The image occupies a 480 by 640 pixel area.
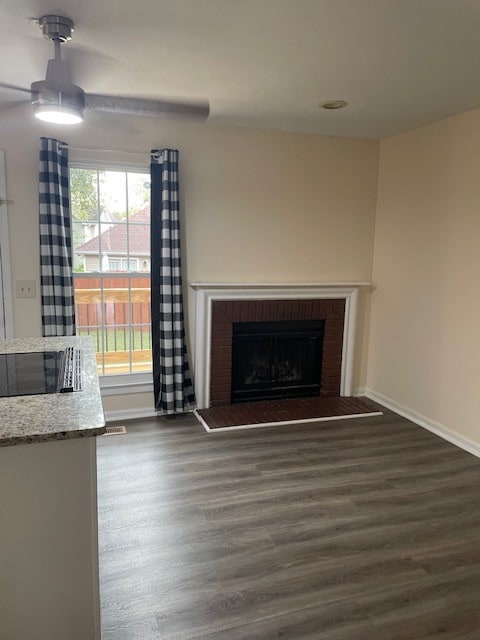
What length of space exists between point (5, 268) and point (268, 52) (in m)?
2.42

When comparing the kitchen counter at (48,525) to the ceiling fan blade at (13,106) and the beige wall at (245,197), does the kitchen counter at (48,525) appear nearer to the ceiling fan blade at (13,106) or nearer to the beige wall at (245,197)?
the beige wall at (245,197)

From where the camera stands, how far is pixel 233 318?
4199mm

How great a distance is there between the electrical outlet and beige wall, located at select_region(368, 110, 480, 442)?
3.11 metres

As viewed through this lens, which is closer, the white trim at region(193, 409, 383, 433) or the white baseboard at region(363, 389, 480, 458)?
the white baseboard at region(363, 389, 480, 458)

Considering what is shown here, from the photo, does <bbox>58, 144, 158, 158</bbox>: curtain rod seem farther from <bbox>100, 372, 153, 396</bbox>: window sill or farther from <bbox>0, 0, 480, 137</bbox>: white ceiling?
<bbox>100, 372, 153, 396</bbox>: window sill

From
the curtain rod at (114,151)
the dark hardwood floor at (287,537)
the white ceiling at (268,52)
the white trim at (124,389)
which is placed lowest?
the dark hardwood floor at (287,537)

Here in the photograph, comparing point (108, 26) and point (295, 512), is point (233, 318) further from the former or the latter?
point (108, 26)

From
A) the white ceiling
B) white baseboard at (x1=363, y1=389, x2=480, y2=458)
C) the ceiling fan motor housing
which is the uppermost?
the white ceiling

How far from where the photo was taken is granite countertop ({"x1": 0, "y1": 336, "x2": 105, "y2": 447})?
1.36 m

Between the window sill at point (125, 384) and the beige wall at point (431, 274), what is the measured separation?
7.36 ft

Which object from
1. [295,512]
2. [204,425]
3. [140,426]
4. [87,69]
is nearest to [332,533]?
[295,512]

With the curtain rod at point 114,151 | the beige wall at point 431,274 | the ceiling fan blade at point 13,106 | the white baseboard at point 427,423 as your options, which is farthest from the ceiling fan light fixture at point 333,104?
the white baseboard at point 427,423

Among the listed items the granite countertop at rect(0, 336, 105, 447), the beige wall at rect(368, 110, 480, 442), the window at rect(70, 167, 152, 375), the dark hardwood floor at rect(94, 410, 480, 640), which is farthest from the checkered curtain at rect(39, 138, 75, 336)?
the beige wall at rect(368, 110, 480, 442)

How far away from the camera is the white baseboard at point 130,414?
4008 millimetres
